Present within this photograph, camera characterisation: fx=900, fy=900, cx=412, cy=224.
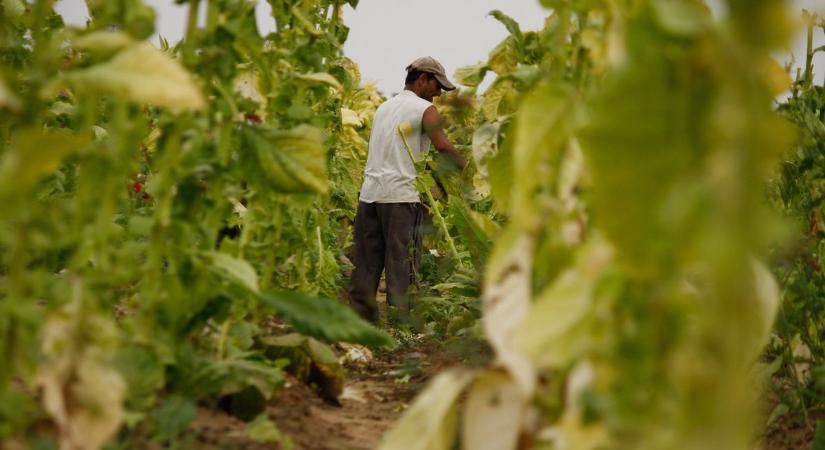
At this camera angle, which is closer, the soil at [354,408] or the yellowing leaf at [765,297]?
the yellowing leaf at [765,297]

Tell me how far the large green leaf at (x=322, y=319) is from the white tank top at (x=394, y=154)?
323 centimetres

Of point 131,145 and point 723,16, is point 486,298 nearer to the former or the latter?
point 723,16

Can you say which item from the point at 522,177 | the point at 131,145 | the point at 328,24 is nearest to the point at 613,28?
the point at 522,177

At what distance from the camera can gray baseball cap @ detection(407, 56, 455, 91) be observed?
17.0 ft

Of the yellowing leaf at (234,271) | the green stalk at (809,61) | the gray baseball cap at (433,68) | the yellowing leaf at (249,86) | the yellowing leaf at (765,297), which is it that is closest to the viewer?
the yellowing leaf at (765,297)

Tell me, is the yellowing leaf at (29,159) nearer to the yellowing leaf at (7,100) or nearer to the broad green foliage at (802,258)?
the yellowing leaf at (7,100)

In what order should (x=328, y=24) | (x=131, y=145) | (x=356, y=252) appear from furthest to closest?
(x=356, y=252)
(x=328, y=24)
(x=131, y=145)

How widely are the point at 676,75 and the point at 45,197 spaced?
8.88 feet

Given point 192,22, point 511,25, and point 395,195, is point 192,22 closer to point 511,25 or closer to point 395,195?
point 511,25

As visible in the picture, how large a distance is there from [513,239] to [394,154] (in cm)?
387

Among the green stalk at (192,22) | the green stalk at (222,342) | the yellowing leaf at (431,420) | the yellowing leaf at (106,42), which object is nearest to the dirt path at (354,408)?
the green stalk at (222,342)

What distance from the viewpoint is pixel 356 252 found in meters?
5.14

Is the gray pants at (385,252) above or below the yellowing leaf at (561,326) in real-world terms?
above

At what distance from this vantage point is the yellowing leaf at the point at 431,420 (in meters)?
1.21
